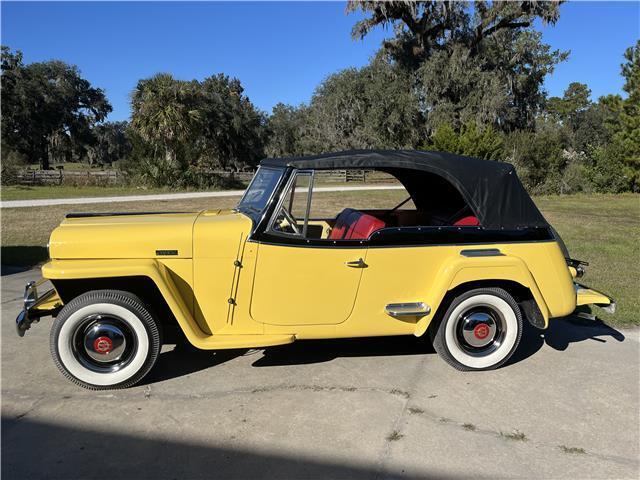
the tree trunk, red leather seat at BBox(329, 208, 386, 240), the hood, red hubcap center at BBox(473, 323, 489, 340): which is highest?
the tree trunk

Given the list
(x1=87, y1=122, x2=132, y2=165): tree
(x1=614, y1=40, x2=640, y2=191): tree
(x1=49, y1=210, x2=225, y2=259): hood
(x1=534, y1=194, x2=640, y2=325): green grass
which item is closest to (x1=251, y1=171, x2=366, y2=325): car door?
(x1=49, y1=210, x2=225, y2=259): hood

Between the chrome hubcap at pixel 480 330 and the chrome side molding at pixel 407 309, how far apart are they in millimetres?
367

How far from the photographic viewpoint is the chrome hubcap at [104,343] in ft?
11.4

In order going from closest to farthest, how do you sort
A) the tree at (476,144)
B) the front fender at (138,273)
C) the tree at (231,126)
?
the front fender at (138,273) → the tree at (476,144) → the tree at (231,126)

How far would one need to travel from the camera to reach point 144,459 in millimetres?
2707

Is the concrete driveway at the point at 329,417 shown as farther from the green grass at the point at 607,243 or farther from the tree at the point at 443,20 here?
the tree at the point at 443,20

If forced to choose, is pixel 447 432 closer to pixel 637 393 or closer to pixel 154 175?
pixel 637 393

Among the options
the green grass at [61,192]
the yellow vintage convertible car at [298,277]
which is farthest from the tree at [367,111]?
the yellow vintage convertible car at [298,277]

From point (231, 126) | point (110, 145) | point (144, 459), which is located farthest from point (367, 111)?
point (110, 145)

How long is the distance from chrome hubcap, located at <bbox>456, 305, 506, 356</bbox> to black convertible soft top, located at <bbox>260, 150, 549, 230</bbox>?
2.32 ft

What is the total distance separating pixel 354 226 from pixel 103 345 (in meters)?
2.16

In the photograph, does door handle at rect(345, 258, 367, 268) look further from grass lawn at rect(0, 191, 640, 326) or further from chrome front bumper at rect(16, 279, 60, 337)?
chrome front bumper at rect(16, 279, 60, 337)

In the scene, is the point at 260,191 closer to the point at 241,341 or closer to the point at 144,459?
the point at 241,341

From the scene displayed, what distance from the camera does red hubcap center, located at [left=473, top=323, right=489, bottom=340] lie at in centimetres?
387
